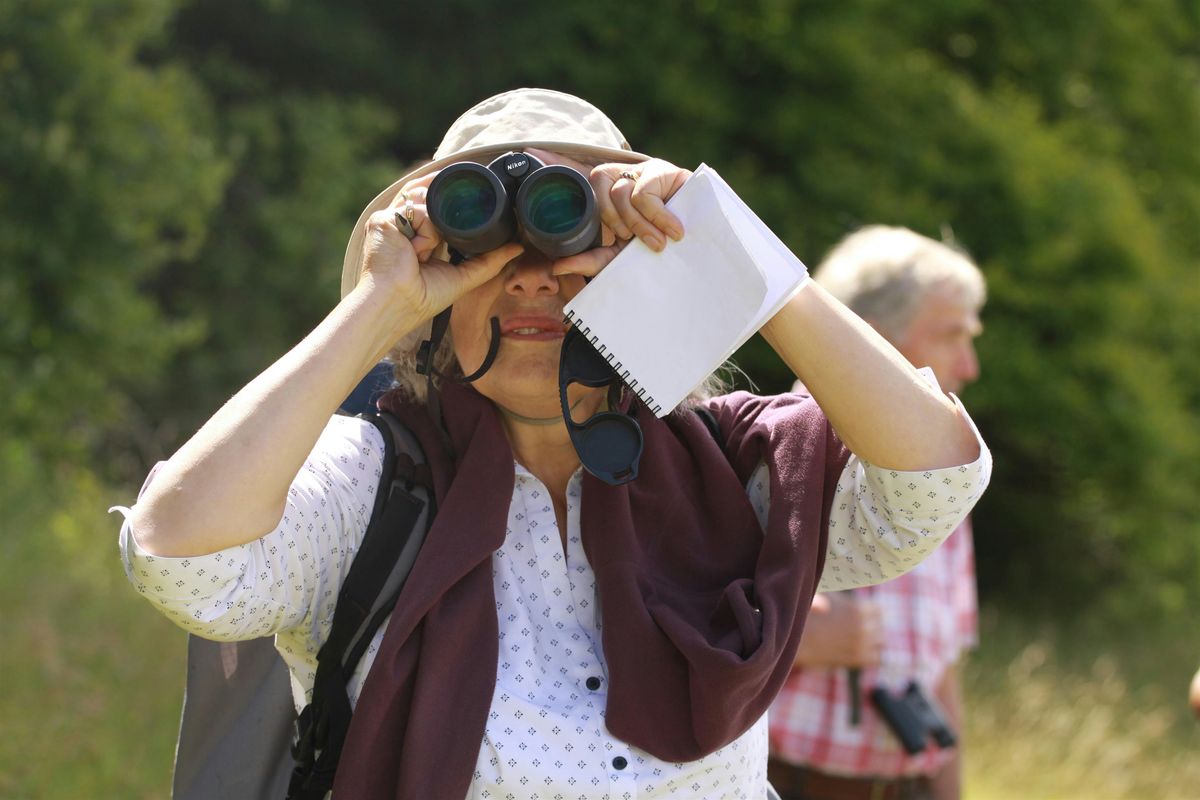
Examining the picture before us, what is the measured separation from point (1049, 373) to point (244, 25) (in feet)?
15.6

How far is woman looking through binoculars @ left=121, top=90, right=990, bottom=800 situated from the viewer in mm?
1797

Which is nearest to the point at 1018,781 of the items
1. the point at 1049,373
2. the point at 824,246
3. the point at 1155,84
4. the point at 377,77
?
the point at 1049,373

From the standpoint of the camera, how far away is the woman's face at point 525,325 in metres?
2.03

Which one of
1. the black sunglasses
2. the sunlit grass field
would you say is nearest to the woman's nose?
the black sunglasses

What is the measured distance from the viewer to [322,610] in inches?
76.7

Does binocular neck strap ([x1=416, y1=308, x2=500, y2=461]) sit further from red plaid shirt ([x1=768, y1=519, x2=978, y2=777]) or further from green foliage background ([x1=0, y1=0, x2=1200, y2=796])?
green foliage background ([x1=0, y1=0, x2=1200, y2=796])

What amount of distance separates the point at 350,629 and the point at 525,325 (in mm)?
514

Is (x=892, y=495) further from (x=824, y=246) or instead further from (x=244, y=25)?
(x=244, y=25)

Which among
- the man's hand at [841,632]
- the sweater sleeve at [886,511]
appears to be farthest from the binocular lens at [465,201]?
the man's hand at [841,632]

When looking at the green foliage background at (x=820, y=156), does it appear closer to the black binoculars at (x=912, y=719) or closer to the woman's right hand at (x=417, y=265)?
the black binoculars at (x=912, y=719)

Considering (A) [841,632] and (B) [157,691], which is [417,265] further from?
(B) [157,691]

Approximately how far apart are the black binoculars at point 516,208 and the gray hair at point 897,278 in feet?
4.94

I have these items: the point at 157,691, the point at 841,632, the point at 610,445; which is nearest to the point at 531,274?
the point at 610,445

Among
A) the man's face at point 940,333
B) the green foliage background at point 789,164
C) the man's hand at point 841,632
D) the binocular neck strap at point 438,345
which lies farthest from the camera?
the green foliage background at point 789,164
